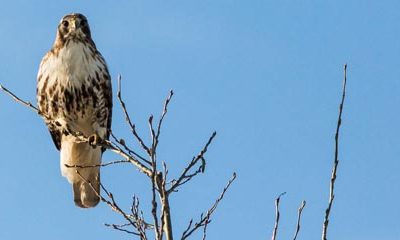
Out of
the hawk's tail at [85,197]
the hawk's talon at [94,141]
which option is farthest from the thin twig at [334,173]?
the hawk's tail at [85,197]

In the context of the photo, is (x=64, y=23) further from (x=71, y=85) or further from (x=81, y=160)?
(x=81, y=160)

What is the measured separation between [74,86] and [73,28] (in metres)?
0.73

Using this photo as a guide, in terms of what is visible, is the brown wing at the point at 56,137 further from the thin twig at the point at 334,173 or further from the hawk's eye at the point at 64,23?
the thin twig at the point at 334,173

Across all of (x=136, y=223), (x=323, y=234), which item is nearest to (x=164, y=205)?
(x=136, y=223)

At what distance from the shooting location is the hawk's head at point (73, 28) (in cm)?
838

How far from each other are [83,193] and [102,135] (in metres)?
0.74

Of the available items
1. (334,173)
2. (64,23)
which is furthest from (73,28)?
(334,173)

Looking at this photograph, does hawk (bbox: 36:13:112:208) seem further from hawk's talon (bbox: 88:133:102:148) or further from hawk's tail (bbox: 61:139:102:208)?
hawk's talon (bbox: 88:133:102:148)

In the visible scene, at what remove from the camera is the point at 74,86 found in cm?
796

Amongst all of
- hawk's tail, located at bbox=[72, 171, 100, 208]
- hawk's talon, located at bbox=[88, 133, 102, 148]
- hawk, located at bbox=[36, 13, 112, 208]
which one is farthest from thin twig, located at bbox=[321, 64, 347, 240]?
hawk's tail, located at bbox=[72, 171, 100, 208]

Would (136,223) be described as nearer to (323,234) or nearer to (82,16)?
(323,234)

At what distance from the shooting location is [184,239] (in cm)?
445

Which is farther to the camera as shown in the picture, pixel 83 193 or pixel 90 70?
pixel 83 193

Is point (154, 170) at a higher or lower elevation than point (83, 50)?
lower
